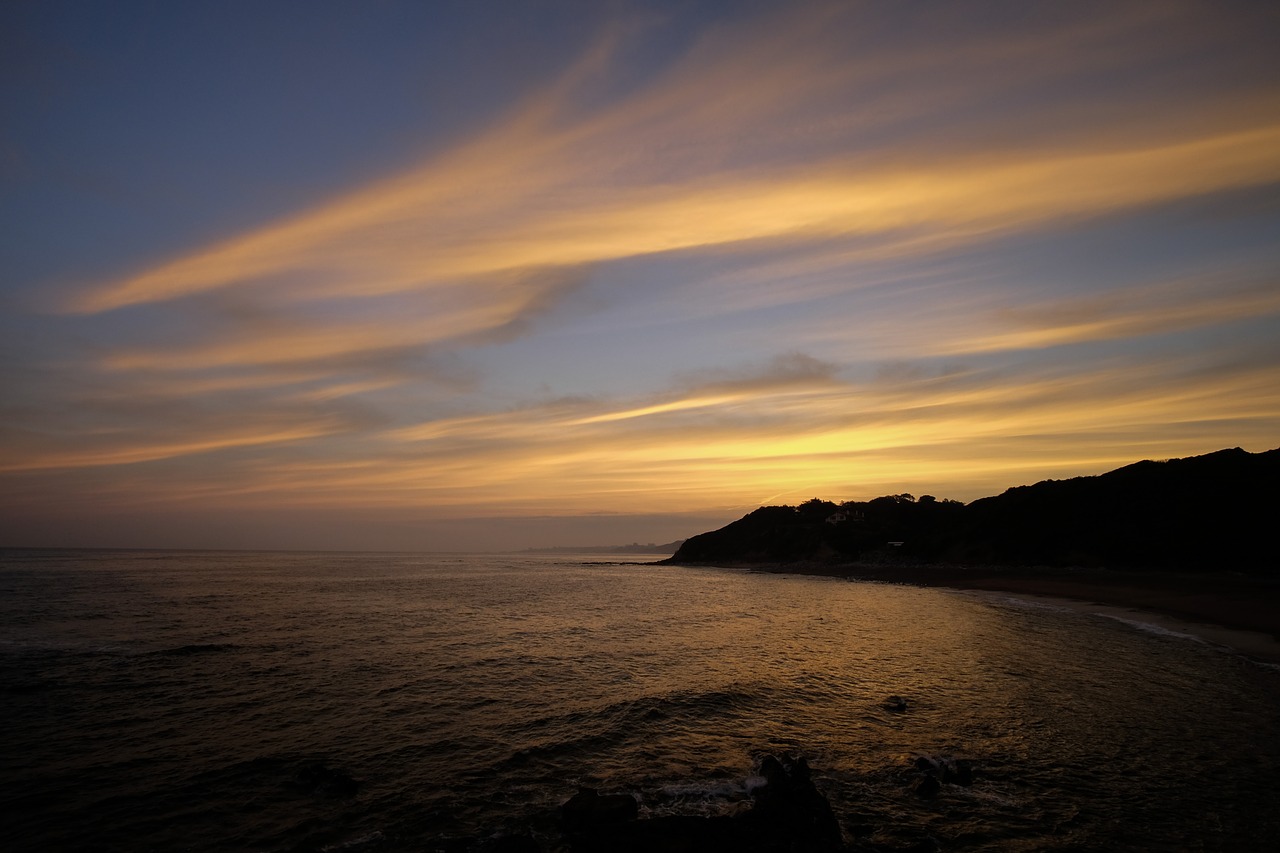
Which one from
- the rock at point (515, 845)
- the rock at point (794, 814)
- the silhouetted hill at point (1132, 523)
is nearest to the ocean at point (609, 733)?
the rock at point (515, 845)

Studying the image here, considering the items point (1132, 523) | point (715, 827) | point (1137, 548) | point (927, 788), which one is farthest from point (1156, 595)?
point (715, 827)

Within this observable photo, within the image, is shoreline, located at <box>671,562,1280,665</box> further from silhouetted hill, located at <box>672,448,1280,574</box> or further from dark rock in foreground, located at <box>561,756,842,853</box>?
dark rock in foreground, located at <box>561,756,842,853</box>

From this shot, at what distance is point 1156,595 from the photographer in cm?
5597

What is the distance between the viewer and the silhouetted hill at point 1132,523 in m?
72.2

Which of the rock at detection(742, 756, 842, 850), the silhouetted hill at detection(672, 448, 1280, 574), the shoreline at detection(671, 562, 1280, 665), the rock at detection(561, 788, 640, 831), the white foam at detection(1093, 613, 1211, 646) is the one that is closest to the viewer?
the rock at detection(742, 756, 842, 850)

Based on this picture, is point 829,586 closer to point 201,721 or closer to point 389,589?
point 389,589

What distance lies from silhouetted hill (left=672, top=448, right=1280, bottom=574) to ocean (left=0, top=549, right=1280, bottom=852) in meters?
48.7

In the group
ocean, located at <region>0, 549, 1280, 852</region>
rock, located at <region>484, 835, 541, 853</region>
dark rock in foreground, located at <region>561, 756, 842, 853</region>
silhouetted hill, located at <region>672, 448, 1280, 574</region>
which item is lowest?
ocean, located at <region>0, 549, 1280, 852</region>

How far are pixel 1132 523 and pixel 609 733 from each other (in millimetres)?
96546

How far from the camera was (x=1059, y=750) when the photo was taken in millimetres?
18422

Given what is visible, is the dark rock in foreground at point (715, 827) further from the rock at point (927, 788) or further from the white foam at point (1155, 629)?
the white foam at point (1155, 629)

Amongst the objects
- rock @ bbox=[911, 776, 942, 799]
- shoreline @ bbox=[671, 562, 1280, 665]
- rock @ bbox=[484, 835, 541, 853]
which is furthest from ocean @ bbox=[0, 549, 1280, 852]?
shoreline @ bbox=[671, 562, 1280, 665]

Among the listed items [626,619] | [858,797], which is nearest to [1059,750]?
[858,797]

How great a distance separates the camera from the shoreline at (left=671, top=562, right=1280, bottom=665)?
37.4 metres
